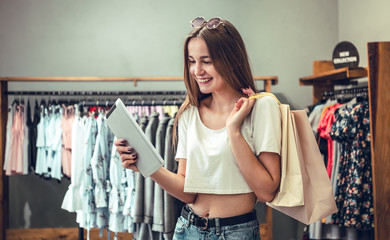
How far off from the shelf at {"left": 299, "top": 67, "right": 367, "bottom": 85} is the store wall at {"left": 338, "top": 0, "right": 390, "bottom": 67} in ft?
0.82

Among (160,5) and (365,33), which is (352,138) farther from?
(160,5)

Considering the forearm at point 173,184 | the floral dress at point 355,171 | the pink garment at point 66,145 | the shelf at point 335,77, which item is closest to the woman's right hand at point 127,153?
the forearm at point 173,184

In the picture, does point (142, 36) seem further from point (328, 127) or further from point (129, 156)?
point (129, 156)

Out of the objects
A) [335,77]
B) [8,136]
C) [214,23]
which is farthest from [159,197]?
[335,77]

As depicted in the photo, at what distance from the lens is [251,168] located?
119 centimetres

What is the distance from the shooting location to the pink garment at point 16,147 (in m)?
3.35

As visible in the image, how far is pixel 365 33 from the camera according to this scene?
3.42 metres

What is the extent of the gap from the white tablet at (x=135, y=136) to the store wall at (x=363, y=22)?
252cm

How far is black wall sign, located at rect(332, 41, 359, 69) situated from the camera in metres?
2.99

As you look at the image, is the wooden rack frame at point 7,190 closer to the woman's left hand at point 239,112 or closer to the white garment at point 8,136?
the white garment at point 8,136

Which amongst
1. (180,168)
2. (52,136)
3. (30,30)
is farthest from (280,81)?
(180,168)

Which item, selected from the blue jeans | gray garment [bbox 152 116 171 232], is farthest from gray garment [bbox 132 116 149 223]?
the blue jeans

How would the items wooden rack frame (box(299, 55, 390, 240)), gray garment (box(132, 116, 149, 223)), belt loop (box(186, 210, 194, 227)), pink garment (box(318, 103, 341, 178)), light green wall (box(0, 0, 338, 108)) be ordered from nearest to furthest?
belt loop (box(186, 210, 194, 227)) → wooden rack frame (box(299, 55, 390, 240)) → gray garment (box(132, 116, 149, 223)) → pink garment (box(318, 103, 341, 178)) → light green wall (box(0, 0, 338, 108))

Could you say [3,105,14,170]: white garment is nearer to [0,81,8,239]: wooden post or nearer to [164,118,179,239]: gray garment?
[0,81,8,239]: wooden post
